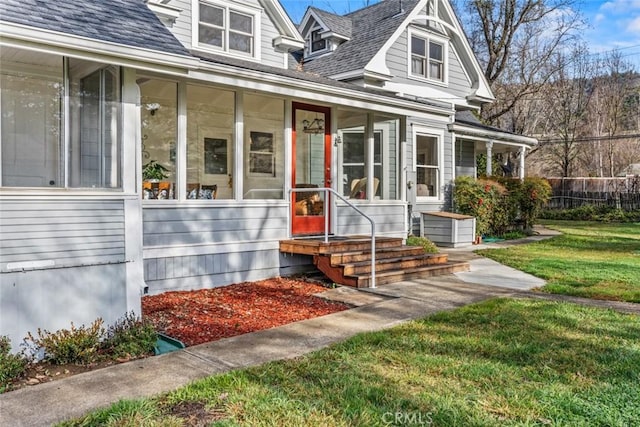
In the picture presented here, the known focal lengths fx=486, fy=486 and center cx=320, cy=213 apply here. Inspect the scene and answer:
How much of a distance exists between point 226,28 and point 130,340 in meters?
7.64

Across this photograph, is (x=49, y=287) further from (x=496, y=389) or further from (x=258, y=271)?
(x=496, y=389)

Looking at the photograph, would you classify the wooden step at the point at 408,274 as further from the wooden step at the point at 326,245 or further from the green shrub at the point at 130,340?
the green shrub at the point at 130,340

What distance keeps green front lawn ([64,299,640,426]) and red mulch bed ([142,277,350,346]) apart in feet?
4.05

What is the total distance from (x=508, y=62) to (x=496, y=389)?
24.7 m

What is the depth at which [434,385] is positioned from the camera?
3.45 meters

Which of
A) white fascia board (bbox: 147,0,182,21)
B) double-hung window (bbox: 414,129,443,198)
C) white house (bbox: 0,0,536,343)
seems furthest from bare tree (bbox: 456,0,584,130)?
white fascia board (bbox: 147,0,182,21)

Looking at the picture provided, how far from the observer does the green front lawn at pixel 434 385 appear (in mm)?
2977

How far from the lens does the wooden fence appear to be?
21688 millimetres

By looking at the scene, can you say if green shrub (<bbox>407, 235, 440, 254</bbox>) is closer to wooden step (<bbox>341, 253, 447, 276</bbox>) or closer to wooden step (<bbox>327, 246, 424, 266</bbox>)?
wooden step (<bbox>327, 246, 424, 266</bbox>)

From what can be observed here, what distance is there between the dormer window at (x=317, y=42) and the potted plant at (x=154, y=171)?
9.04 metres

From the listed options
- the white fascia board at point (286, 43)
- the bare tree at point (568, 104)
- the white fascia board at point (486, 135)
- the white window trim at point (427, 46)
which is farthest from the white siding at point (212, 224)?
the bare tree at point (568, 104)

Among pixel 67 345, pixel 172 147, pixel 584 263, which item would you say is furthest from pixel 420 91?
pixel 67 345

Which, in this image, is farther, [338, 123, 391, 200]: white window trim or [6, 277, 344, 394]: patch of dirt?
[338, 123, 391, 200]: white window trim

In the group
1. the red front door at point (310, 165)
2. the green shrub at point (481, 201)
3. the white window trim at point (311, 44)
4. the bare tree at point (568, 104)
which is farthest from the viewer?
the bare tree at point (568, 104)
